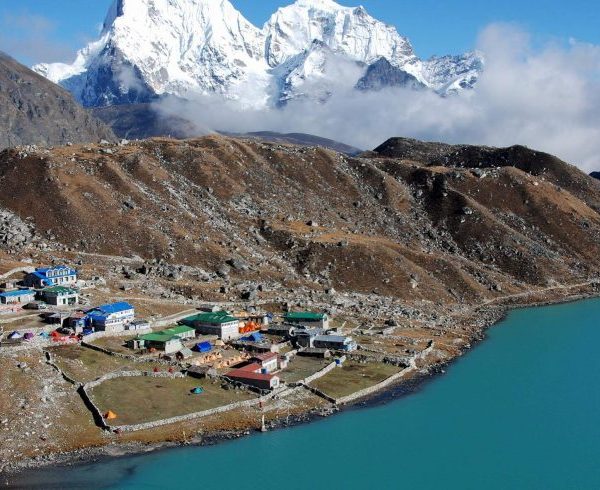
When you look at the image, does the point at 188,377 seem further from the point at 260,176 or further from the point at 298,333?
the point at 260,176

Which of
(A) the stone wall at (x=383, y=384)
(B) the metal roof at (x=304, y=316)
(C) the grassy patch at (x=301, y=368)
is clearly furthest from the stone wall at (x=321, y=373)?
(B) the metal roof at (x=304, y=316)

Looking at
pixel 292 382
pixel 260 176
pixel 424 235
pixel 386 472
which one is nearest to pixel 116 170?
pixel 260 176

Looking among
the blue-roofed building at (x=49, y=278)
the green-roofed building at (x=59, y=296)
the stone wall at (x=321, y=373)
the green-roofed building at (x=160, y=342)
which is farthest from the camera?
the blue-roofed building at (x=49, y=278)

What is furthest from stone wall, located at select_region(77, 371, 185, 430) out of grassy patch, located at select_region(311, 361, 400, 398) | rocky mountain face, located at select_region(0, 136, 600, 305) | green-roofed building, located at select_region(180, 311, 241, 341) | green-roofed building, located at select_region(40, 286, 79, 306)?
rocky mountain face, located at select_region(0, 136, 600, 305)

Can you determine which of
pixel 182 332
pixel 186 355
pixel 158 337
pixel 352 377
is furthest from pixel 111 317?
pixel 352 377

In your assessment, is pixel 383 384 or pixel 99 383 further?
pixel 383 384

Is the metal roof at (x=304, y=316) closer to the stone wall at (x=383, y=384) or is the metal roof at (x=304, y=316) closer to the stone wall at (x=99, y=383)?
the stone wall at (x=383, y=384)

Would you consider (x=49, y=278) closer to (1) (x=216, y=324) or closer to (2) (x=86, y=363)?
(1) (x=216, y=324)
